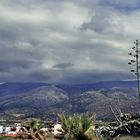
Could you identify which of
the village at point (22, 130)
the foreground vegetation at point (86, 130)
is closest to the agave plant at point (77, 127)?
the foreground vegetation at point (86, 130)

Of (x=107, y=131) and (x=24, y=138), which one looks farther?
(x=107, y=131)

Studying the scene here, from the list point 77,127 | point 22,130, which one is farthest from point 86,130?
point 22,130

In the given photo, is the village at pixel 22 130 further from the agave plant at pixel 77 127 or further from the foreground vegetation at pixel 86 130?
the agave plant at pixel 77 127

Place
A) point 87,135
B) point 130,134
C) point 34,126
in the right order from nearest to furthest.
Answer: point 87,135 → point 130,134 → point 34,126

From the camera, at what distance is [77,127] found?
28.7 m

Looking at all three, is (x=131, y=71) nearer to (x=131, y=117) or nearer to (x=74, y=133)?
(x=131, y=117)

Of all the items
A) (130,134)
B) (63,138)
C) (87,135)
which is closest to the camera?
(87,135)

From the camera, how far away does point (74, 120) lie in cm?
2908

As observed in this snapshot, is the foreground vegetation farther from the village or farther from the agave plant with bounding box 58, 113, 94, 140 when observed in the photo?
the village

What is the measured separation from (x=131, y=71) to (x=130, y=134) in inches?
685

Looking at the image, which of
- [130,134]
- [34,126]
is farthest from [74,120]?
[34,126]

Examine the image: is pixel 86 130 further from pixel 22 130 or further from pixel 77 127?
pixel 22 130

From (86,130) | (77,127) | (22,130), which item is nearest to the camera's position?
(86,130)

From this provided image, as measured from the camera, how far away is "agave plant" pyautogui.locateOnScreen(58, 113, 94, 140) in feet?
92.7
